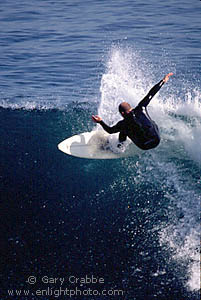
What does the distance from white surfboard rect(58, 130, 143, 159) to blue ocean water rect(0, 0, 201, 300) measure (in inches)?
8.0

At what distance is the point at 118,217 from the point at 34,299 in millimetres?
2519

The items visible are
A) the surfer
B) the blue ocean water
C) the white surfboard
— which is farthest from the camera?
the white surfboard

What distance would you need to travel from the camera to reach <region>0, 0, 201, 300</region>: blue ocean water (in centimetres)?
783

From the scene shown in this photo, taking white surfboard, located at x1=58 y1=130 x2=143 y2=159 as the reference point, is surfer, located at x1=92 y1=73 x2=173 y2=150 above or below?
above

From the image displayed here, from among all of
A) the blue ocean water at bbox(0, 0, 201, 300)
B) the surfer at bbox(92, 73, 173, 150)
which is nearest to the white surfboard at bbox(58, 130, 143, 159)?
the blue ocean water at bbox(0, 0, 201, 300)

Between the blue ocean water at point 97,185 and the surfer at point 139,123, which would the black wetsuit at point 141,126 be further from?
the blue ocean water at point 97,185

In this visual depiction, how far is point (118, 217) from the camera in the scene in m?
9.15

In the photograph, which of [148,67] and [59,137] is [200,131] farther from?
[148,67]

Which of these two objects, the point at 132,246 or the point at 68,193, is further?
A: the point at 68,193

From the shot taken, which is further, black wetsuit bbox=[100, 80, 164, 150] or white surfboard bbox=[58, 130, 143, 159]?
white surfboard bbox=[58, 130, 143, 159]

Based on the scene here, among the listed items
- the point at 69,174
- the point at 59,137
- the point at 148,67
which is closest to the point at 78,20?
the point at 148,67

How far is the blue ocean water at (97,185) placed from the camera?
7828mm

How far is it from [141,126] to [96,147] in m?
2.12

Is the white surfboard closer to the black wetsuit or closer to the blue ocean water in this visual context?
the blue ocean water
